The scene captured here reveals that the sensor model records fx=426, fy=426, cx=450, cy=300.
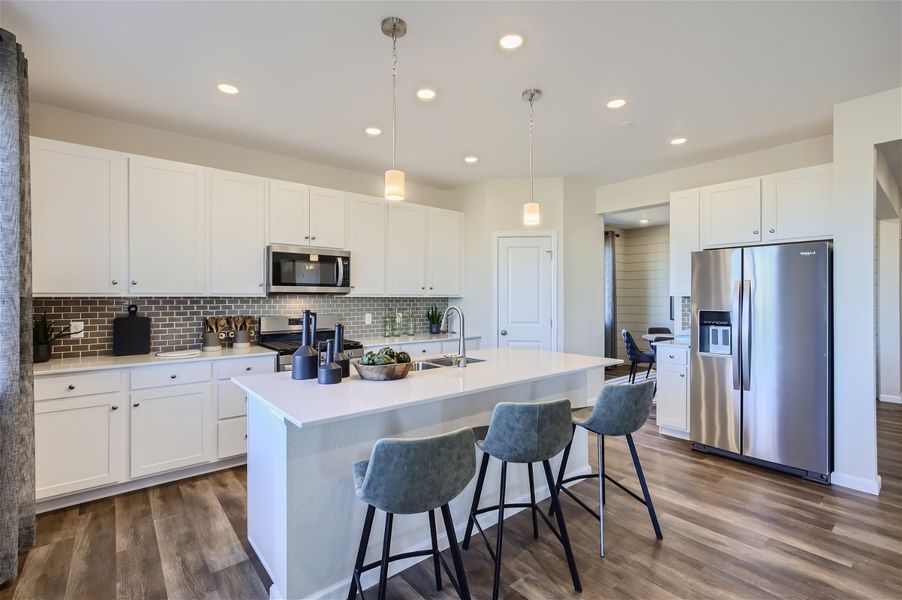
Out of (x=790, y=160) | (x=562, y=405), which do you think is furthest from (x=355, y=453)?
(x=790, y=160)

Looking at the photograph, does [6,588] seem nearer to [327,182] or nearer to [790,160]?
[327,182]

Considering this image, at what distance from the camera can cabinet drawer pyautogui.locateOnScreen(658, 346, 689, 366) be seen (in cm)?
393

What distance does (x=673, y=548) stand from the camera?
89.6 inches

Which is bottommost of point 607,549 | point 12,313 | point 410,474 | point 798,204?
point 607,549

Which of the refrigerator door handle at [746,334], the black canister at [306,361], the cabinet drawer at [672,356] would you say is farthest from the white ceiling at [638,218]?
the black canister at [306,361]

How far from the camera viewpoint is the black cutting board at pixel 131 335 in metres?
3.17

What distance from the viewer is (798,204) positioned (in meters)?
3.44

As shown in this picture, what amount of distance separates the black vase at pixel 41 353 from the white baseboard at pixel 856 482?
18.0 ft

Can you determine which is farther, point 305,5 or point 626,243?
point 626,243

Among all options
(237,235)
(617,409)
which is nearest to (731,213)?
(617,409)

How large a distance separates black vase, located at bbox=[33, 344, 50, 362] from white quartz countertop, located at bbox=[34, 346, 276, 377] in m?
0.04

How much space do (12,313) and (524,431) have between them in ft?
8.21

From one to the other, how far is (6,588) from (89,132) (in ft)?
9.66

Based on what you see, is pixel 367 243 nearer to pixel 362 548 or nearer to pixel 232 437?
pixel 232 437
